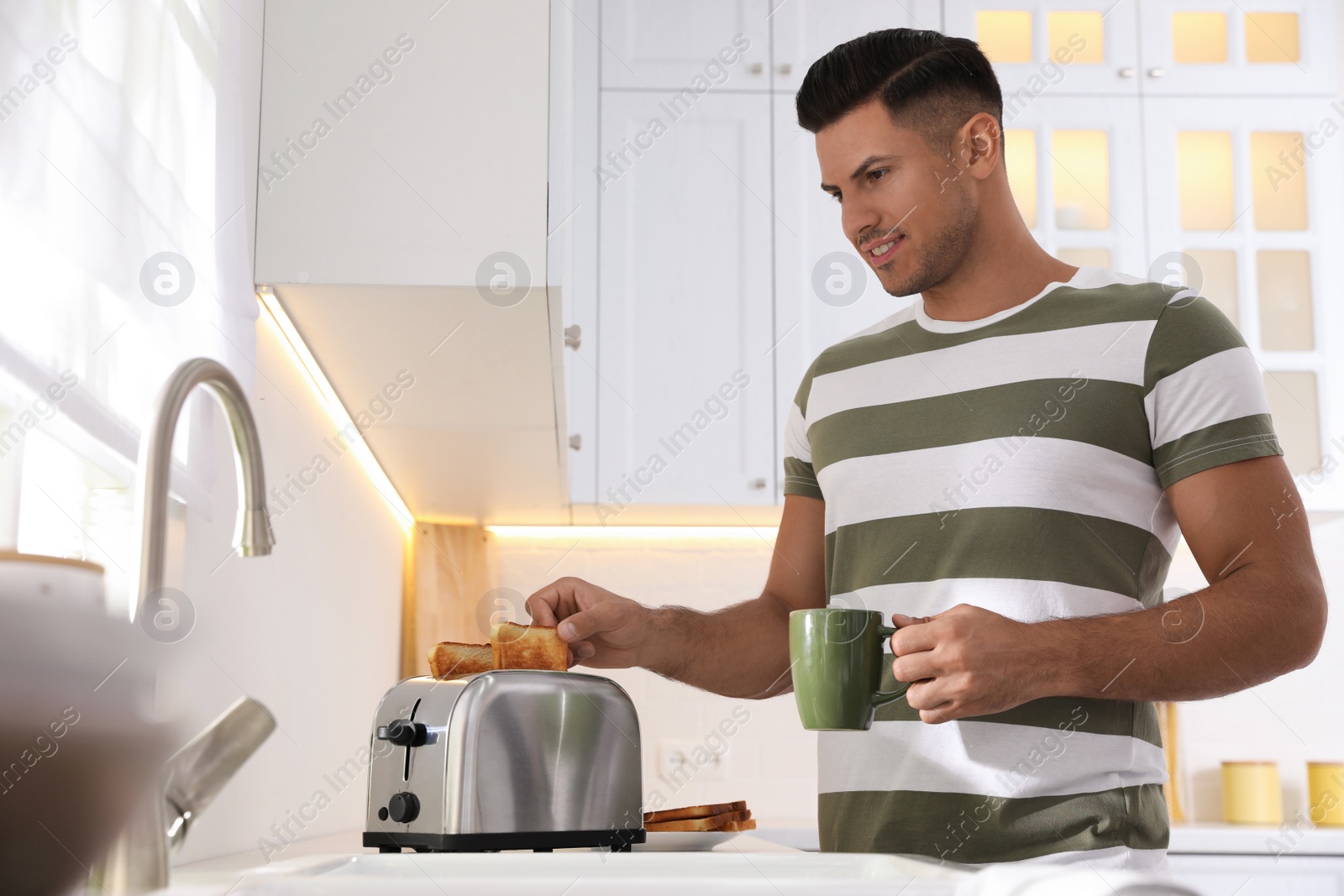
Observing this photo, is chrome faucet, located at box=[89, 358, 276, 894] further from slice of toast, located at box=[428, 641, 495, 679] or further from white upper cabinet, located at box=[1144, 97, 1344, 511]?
white upper cabinet, located at box=[1144, 97, 1344, 511]

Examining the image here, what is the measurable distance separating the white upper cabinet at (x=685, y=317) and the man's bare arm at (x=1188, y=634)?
1.40 metres

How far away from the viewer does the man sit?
0.88m

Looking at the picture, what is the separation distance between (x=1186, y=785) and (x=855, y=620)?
2.13 metres

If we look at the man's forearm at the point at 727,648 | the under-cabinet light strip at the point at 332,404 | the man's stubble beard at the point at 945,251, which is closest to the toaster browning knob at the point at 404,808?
the man's forearm at the point at 727,648

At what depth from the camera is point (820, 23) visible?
2414 mm

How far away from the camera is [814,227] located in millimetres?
2371

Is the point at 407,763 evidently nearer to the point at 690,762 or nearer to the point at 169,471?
the point at 169,471

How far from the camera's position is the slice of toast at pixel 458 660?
40.1 inches

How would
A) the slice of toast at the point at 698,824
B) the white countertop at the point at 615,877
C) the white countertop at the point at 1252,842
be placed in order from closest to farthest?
the white countertop at the point at 615,877 → the slice of toast at the point at 698,824 → the white countertop at the point at 1252,842

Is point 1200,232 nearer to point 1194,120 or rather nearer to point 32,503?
point 1194,120

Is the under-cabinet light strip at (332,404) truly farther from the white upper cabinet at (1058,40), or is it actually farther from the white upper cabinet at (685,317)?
the white upper cabinet at (1058,40)

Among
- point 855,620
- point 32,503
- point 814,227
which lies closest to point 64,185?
point 32,503

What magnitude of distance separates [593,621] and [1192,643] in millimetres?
489

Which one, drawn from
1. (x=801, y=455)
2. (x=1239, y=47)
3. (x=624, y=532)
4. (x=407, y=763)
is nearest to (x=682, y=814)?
(x=801, y=455)
